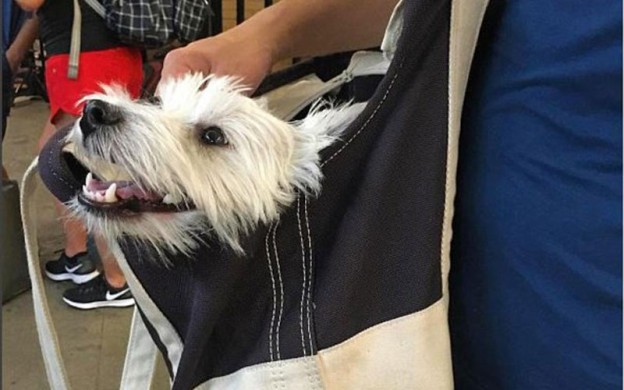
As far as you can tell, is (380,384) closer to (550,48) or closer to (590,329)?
(590,329)

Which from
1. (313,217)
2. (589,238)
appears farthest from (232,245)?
(589,238)

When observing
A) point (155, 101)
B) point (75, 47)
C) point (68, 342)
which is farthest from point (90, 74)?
point (155, 101)

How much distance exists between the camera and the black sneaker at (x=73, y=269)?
7.41 ft

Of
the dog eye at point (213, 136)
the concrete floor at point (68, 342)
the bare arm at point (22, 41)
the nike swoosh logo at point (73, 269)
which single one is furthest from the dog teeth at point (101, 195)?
the bare arm at point (22, 41)

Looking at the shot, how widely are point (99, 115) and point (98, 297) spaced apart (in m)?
1.48

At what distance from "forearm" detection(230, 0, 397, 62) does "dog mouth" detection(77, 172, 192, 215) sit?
0.21 meters

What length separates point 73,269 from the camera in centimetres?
228

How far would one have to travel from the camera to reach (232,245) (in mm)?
728

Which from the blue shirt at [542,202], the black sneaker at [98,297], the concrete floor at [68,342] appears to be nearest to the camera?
the blue shirt at [542,202]

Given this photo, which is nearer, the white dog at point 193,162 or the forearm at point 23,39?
the white dog at point 193,162

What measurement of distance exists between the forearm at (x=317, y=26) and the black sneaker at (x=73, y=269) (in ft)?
4.69

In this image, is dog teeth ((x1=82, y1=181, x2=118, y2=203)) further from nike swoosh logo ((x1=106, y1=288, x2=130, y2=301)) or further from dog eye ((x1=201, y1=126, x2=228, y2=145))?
nike swoosh logo ((x1=106, y1=288, x2=130, y2=301))

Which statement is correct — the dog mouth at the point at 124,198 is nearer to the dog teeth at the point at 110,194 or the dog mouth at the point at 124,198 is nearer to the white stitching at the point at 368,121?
the dog teeth at the point at 110,194

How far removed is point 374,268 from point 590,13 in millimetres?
264
